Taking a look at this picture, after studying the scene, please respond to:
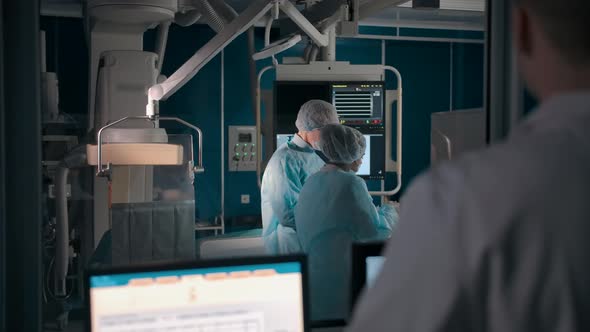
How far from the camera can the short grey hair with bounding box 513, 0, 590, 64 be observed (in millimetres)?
584

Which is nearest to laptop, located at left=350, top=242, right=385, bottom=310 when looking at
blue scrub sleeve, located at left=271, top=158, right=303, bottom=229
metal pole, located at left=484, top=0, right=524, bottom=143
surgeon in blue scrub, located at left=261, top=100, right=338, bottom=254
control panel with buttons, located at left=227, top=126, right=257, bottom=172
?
metal pole, located at left=484, top=0, right=524, bottom=143

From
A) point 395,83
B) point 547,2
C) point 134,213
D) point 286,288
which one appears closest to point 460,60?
point 395,83

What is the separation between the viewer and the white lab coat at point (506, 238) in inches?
22.1

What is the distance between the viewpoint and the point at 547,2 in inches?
23.5

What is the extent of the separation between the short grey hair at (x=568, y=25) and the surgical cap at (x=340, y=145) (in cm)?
238

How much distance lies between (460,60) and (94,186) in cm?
391

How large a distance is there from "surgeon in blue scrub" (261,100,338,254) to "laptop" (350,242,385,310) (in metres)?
1.91

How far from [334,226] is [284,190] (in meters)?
0.55

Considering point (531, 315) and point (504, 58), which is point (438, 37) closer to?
point (504, 58)

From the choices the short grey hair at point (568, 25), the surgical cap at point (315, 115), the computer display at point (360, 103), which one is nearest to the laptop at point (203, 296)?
the short grey hair at point (568, 25)

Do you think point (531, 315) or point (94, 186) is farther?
point (94, 186)

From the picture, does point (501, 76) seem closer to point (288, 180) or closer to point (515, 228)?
point (515, 228)

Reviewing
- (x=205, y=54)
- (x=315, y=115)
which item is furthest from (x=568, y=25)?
(x=315, y=115)

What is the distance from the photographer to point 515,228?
1.85 feet
